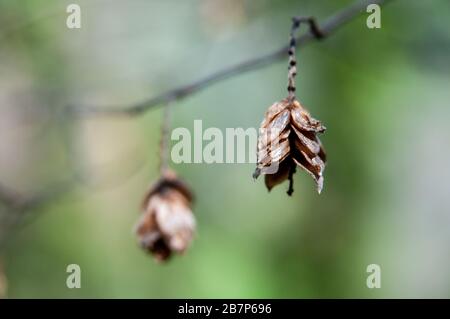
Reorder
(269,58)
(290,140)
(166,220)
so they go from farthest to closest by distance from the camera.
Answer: (166,220) → (269,58) → (290,140)

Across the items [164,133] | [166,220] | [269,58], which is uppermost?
[269,58]

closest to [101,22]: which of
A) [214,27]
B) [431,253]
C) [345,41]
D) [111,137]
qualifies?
[214,27]

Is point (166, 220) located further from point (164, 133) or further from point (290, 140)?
point (290, 140)

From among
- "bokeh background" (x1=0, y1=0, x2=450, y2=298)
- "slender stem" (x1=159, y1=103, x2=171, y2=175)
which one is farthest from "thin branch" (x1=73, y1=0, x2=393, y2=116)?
"bokeh background" (x1=0, y1=0, x2=450, y2=298)

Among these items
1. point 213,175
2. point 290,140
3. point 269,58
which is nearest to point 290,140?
point 290,140

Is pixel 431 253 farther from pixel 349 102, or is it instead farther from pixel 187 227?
pixel 187 227

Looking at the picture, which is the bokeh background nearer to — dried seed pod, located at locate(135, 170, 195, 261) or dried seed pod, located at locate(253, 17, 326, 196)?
dried seed pod, located at locate(135, 170, 195, 261)
